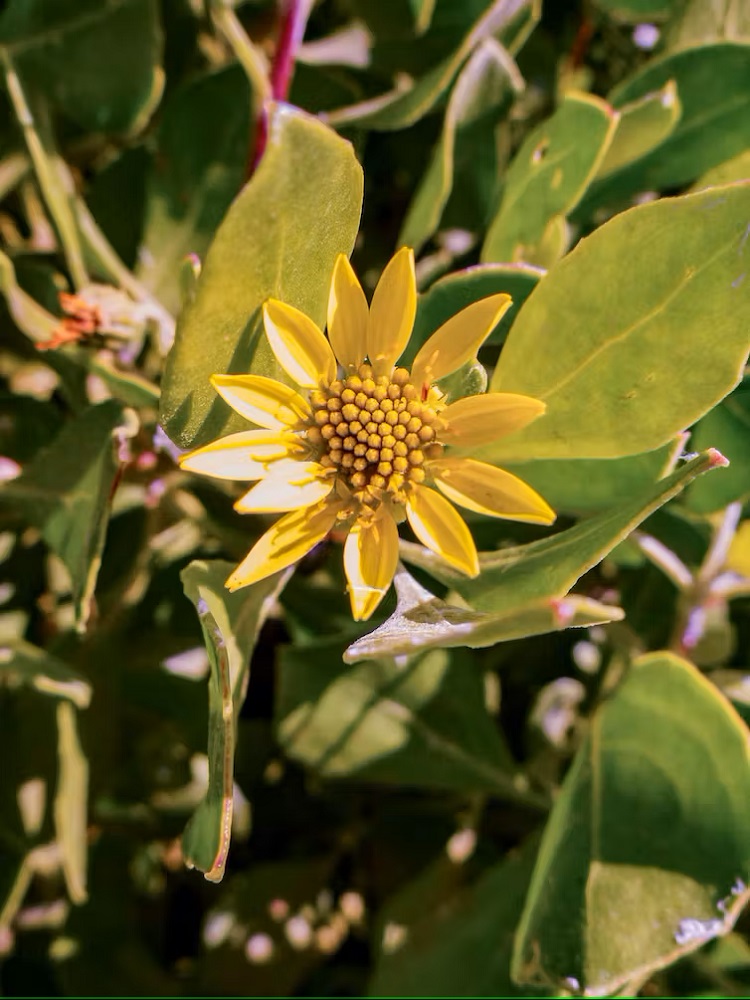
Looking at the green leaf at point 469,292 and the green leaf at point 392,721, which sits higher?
the green leaf at point 469,292

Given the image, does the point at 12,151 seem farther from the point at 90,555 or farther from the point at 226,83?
the point at 90,555

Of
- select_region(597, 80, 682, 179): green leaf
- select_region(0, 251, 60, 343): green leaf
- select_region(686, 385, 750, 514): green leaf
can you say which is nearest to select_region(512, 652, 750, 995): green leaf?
select_region(686, 385, 750, 514): green leaf

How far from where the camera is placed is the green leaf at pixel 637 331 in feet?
2.08

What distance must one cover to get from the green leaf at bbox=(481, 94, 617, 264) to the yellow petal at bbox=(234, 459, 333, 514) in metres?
0.29

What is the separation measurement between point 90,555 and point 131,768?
0.53 metres

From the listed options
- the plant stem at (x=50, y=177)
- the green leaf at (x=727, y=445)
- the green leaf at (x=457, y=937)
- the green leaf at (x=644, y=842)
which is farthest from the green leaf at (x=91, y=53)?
the green leaf at (x=457, y=937)

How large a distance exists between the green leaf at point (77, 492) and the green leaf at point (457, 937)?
0.55 meters

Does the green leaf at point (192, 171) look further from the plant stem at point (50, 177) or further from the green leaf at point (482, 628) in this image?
the green leaf at point (482, 628)

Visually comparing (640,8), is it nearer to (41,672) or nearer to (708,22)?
(708,22)

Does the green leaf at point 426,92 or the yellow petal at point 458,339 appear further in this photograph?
the green leaf at point 426,92

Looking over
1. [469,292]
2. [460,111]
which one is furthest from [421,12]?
[469,292]

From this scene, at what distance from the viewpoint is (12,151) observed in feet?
3.56

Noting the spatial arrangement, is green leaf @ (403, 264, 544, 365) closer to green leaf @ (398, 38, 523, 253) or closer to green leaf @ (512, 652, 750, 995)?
green leaf @ (398, 38, 523, 253)

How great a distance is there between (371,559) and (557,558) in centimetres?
14
